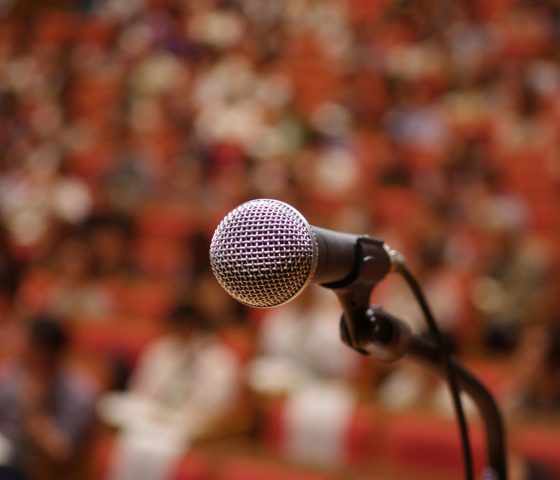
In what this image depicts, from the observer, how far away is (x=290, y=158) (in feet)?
6.95

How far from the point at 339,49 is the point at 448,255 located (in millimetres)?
1543

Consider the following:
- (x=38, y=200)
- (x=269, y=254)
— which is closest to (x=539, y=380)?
(x=269, y=254)

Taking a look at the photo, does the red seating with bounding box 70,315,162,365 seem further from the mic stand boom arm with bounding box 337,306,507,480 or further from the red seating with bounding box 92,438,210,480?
the mic stand boom arm with bounding box 337,306,507,480

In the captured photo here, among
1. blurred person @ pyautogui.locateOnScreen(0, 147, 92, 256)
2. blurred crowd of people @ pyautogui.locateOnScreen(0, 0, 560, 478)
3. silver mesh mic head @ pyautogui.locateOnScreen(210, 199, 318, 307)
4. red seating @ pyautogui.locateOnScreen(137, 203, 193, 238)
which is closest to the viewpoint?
silver mesh mic head @ pyautogui.locateOnScreen(210, 199, 318, 307)

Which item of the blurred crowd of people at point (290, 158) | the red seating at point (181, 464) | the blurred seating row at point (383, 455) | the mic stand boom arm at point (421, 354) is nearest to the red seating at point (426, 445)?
the blurred seating row at point (383, 455)

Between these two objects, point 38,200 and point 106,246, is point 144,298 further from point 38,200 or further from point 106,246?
point 38,200

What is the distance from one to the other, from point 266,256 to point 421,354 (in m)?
0.11

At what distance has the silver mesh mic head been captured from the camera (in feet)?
0.84

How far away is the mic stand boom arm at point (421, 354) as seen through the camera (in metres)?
0.31

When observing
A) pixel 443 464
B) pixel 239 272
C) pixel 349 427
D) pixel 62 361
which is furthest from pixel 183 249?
pixel 239 272

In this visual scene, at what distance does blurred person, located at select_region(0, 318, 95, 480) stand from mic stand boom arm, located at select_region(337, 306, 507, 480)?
0.74m

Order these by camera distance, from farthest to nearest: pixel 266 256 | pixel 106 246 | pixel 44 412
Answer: pixel 106 246
pixel 44 412
pixel 266 256

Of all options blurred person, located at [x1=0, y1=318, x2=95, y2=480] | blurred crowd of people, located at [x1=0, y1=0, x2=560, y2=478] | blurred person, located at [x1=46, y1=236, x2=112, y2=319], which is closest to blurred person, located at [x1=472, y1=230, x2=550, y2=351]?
blurred crowd of people, located at [x1=0, y1=0, x2=560, y2=478]

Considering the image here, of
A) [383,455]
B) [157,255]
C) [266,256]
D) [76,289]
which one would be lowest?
[266,256]
